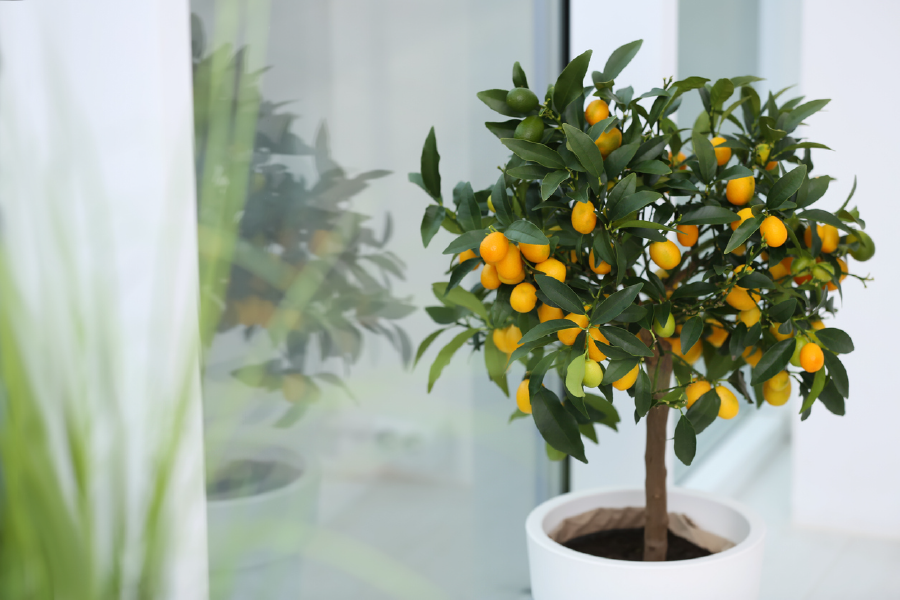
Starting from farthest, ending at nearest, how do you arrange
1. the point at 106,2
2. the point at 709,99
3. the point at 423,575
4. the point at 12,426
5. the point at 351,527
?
the point at 423,575 → the point at 351,527 → the point at 709,99 → the point at 106,2 → the point at 12,426

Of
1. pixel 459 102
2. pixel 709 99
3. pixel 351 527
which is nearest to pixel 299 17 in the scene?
pixel 459 102

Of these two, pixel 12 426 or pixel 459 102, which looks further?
pixel 459 102

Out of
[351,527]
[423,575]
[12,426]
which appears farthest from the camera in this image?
[423,575]

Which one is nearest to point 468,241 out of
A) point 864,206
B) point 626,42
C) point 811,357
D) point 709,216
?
point 709,216

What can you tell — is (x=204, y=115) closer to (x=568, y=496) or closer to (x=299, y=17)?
(x=299, y=17)

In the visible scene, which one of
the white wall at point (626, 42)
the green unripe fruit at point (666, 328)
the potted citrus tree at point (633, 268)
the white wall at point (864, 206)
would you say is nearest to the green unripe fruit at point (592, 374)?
the potted citrus tree at point (633, 268)

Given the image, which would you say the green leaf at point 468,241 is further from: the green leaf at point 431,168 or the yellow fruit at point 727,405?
the yellow fruit at point 727,405

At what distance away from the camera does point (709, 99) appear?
855mm

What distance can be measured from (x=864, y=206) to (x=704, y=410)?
1.12m

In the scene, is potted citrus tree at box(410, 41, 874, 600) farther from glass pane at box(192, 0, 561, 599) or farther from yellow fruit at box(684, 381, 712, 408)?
glass pane at box(192, 0, 561, 599)

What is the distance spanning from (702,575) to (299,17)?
2.51 ft

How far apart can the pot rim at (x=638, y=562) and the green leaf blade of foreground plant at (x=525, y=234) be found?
0.36 m

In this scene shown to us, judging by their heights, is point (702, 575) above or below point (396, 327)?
below

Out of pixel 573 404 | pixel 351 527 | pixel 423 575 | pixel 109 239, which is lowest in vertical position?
pixel 423 575
